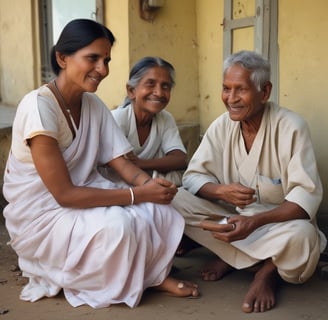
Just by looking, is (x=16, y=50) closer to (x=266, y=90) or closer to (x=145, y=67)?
(x=145, y=67)

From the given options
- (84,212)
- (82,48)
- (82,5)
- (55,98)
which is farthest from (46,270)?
(82,5)

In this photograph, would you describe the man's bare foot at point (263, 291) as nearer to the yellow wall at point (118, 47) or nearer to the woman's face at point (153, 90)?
the woman's face at point (153, 90)

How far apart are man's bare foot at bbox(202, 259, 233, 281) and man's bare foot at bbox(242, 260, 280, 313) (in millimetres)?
297

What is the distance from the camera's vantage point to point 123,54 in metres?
5.42

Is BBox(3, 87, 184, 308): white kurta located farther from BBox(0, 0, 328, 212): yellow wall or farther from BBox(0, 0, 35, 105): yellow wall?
BBox(0, 0, 35, 105): yellow wall

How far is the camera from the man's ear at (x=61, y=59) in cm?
322

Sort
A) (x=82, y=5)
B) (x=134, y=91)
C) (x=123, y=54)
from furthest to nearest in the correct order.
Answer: (x=82, y=5) < (x=123, y=54) < (x=134, y=91)

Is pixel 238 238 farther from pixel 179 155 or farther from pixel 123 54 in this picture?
pixel 123 54

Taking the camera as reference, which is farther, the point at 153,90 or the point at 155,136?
the point at 155,136

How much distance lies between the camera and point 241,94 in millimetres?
3318

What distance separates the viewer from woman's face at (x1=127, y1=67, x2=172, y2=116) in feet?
12.8

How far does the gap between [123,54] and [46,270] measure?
8.95 ft

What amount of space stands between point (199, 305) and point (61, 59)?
155cm

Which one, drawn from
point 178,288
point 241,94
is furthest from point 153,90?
point 178,288
